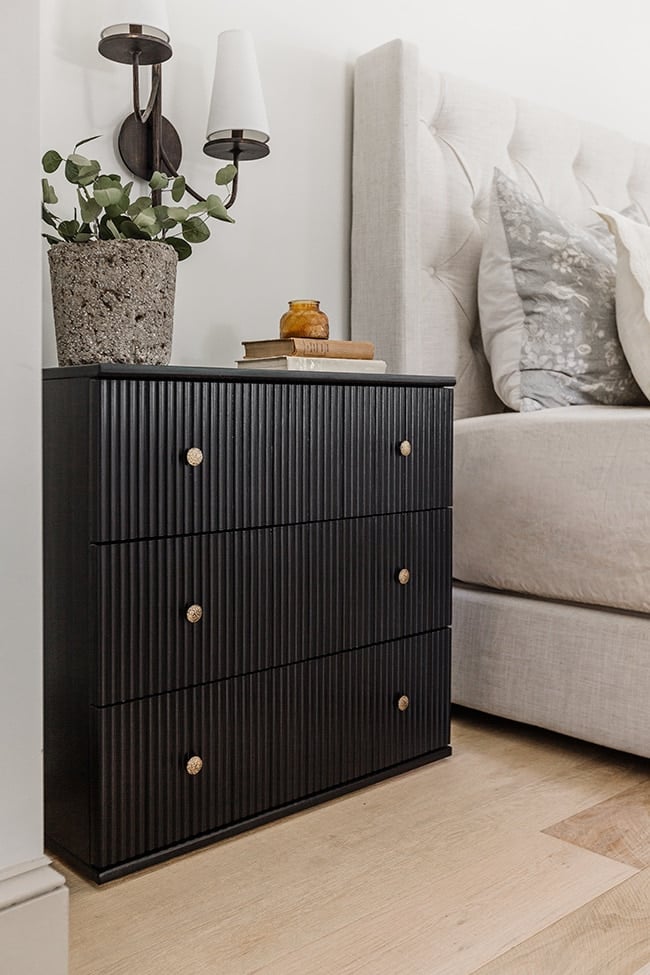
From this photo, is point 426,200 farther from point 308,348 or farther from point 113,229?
point 113,229

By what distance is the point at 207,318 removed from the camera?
183 cm

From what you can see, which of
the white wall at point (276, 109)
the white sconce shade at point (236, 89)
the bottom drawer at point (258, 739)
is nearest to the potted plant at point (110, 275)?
the white wall at point (276, 109)

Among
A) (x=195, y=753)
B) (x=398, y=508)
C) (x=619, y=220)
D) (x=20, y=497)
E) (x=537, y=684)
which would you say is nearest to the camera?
(x=20, y=497)

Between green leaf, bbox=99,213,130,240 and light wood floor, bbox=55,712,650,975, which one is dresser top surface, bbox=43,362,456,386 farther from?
light wood floor, bbox=55,712,650,975

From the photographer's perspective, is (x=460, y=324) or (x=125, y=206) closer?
(x=125, y=206)

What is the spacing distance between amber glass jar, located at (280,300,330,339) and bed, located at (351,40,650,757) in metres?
0.33

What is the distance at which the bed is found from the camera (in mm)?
1626

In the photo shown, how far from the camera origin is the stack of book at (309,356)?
1.59m

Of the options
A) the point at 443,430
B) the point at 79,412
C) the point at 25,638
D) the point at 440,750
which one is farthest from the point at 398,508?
the point at 25,638

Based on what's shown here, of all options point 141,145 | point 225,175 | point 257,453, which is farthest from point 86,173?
point 257,453

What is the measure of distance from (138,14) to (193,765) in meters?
1.16

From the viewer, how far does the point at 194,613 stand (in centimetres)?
131

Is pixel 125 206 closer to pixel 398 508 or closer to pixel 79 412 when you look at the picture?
pixel 79 412

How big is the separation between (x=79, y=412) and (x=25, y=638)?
33cm
